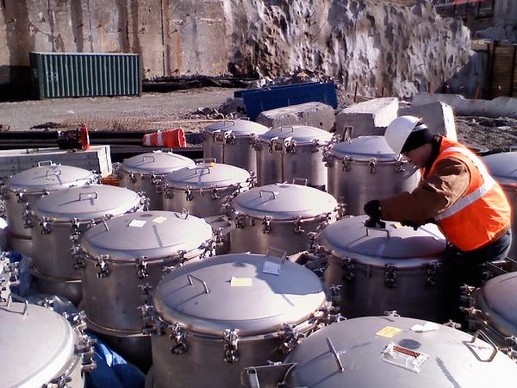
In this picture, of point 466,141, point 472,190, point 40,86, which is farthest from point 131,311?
point 40,86

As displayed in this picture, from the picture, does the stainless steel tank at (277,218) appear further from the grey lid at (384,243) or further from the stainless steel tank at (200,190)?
the stainless steel tank at (200,190)

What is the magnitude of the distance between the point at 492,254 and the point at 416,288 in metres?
0.63

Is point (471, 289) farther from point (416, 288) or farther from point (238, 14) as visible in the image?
point (238, 14)

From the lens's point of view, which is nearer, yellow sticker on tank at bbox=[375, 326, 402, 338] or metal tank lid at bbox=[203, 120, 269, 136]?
yellow sticker on tank at bbox=[375, 326, 402, 338]

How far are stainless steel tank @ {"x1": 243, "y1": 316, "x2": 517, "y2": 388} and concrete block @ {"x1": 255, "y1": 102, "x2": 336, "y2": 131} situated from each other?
20.9 feet

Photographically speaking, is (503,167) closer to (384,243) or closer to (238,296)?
(384,243)

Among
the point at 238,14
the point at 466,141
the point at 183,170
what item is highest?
the point at 238,14

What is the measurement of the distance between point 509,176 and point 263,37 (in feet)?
80.3

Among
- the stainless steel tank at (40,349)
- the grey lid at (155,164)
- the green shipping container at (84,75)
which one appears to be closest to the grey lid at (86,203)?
the grey lid at (155,164)

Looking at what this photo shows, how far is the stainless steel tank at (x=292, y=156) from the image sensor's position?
6.55 metres

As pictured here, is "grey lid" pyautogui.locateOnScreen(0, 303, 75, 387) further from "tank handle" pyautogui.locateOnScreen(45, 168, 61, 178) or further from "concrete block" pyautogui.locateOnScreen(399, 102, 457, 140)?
"concrete block" pyautogui.locateOnScreen(399, 102, 457, 140)

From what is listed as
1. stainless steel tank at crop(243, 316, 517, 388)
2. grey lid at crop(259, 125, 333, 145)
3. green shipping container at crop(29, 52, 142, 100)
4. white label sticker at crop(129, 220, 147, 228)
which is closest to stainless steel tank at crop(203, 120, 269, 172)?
grey lid at crop(259, 125, 333, 145)

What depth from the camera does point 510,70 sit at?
30.0 m

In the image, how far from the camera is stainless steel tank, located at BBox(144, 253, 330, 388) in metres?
3.24
